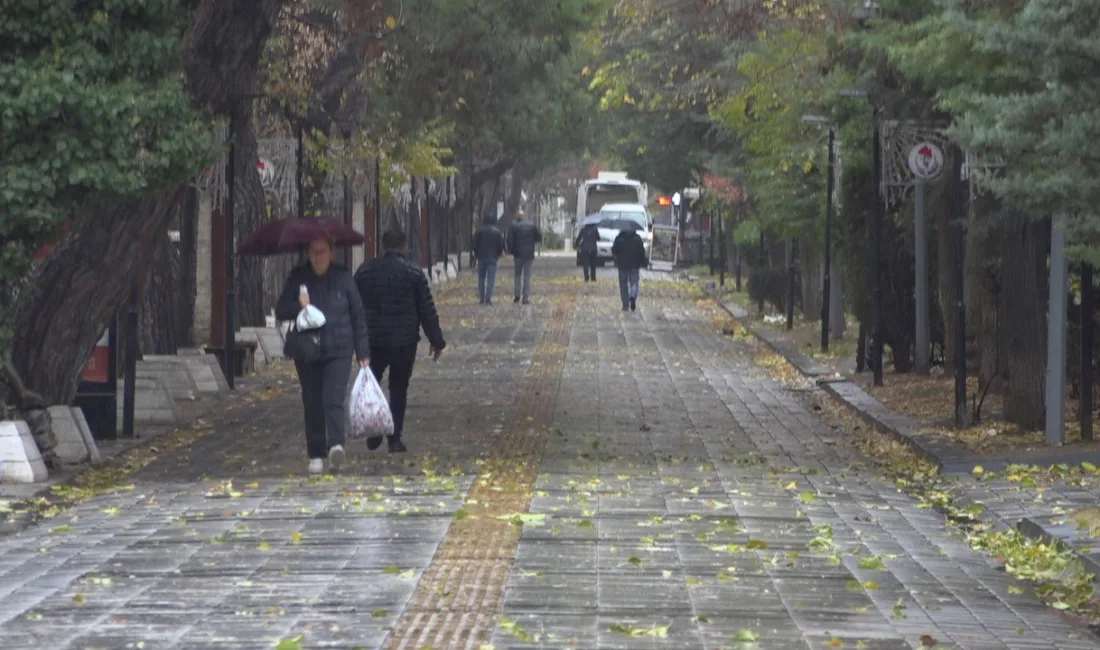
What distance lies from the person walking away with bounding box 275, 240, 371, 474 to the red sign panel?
2430 mm

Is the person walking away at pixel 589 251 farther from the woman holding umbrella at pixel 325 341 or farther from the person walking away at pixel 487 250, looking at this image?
the woman holding umbrella at pixel 325 341

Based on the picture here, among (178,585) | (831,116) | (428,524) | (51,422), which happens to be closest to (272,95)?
(831,116)

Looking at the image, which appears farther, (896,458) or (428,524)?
(896,458)

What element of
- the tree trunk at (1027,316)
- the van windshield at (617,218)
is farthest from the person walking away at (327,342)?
the van windshield at (617,218)

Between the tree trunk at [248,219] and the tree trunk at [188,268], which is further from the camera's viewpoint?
the tree trunk at [248,219]

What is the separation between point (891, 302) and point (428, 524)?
1287 cm

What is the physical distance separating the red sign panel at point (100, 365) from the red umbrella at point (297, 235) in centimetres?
137

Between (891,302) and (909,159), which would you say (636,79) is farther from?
(909,159)

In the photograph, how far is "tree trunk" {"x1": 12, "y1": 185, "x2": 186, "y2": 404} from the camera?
49.3ft

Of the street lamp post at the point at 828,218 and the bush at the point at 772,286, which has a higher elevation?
the street lamp post at the point at 828,218

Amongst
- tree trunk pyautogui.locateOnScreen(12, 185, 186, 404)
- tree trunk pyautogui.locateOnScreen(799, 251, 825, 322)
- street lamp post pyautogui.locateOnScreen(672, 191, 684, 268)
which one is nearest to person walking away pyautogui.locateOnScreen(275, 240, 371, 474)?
tree trunk pyautogui.locateOnScreen(12, 185, 186, 404)

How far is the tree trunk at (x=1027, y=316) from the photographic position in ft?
53.3

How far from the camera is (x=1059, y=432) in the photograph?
15211 millimetres

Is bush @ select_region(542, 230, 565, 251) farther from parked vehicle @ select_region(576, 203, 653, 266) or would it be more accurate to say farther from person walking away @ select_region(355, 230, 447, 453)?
person walking away @ select_region(355, 230, 447, 453)
